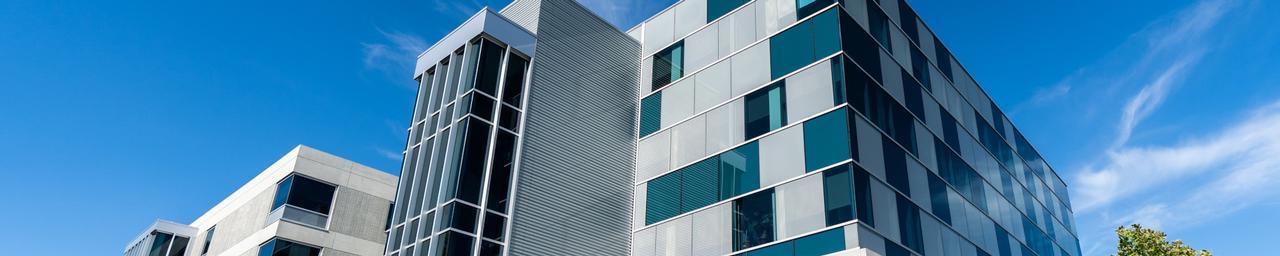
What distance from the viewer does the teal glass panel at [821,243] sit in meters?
21.3

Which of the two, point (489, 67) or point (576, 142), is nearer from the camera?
point (489, 67)

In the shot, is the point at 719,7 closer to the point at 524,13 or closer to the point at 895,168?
the point at 524,13

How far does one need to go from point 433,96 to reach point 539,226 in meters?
6.10

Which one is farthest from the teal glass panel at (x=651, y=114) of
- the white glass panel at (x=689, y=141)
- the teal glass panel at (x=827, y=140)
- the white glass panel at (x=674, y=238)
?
the teal glass panel at (x=827, y=140)

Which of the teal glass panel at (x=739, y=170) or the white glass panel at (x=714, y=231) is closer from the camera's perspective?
the white glass panel at (x=714, y=231)

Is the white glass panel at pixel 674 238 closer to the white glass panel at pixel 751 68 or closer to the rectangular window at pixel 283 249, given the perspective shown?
the white glass panel at pixel 751 68

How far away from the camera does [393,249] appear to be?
2500 centimetres

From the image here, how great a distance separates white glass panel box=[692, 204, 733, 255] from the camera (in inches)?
939

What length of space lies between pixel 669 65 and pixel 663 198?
5.51 metres

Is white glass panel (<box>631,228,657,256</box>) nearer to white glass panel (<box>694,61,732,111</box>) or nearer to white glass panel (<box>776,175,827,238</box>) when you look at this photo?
white glass panel (<box>694,61,732,111</box>)

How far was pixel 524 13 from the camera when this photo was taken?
96.2ft

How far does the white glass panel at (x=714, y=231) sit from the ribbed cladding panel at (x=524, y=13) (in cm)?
858

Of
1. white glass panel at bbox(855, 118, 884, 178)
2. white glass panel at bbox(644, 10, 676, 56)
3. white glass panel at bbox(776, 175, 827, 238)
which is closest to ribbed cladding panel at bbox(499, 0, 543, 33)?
white glass panel at bbox(644, 10, 676, 56)

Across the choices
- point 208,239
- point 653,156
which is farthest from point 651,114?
point 208,239
